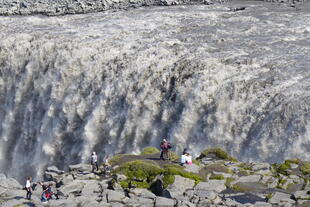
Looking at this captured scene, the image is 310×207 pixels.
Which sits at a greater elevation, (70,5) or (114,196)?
(70,5)

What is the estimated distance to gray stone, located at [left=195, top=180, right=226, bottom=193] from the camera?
30.0 meters

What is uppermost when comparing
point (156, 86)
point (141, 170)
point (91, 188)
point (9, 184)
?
point (156, 86)

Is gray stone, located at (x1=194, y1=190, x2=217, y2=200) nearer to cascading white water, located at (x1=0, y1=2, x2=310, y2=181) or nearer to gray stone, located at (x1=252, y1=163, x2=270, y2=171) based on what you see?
gray stone, located at (x1=252, y1=163, x2=270, y2=171)

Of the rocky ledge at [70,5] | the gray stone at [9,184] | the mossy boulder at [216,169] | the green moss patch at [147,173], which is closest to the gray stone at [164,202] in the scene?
the green moss patch at [147,173]

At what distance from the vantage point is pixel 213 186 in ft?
99.5

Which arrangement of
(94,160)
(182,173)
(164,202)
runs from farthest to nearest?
(94,160)
(182,173)
(164,202)

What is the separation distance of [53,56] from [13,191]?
23534 mm

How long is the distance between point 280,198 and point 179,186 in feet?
17.9

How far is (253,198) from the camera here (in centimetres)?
2888

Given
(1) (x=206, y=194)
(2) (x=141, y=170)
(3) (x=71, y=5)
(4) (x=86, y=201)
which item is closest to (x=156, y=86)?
(2) (x=141, y=170)

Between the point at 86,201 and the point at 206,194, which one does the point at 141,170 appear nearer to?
the point at 86,201

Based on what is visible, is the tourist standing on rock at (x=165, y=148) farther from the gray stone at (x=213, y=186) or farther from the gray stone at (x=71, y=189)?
the gray stone at (x=71, y=189)

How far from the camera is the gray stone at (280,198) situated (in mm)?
27969

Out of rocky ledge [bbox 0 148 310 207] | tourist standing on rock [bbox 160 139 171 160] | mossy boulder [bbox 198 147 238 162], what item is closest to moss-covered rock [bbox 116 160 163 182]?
rocky ledge [bbox 0 148 310 207]
